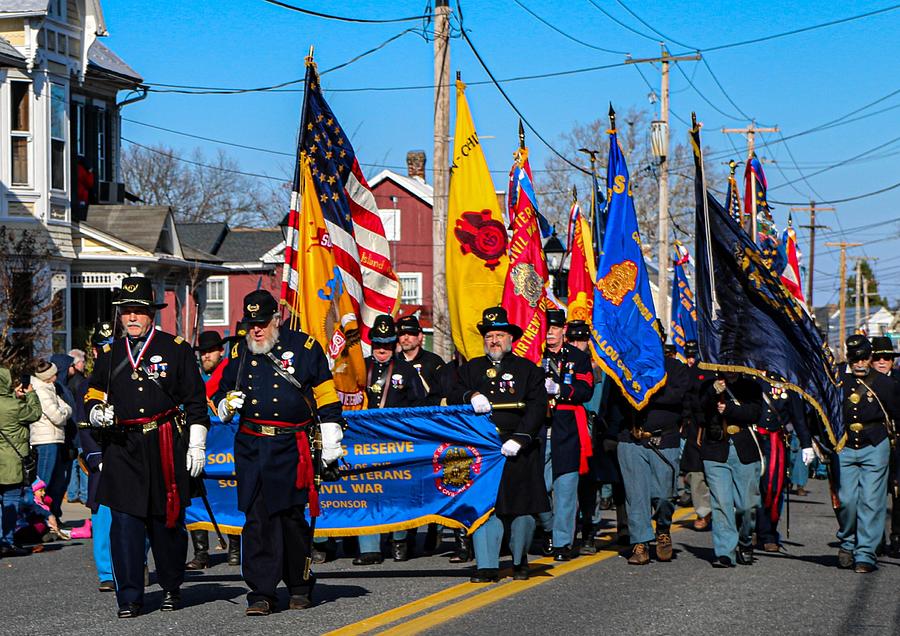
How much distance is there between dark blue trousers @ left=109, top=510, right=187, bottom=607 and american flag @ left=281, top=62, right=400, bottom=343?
368 centimetres

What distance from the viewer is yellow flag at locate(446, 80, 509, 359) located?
15.7m

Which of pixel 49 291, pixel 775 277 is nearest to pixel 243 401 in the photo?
pixel 775 277

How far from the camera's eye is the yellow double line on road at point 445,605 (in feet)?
28.8

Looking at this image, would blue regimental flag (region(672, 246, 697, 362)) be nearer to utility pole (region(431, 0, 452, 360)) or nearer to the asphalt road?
utility pole (region(431, 0, 452, 360))

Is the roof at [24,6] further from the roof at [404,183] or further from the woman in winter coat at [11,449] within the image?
the roof at [404,183]

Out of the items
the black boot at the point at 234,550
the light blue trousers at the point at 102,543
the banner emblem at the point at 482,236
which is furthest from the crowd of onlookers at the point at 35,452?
the banner emblem at the point at 482,236

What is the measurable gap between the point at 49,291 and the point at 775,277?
16521mm

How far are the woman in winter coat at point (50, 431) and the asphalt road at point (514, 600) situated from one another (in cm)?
239

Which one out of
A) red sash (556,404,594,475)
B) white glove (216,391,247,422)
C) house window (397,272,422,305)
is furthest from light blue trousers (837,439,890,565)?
house window (397,272,422,305)

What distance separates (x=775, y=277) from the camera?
12414 millimetres

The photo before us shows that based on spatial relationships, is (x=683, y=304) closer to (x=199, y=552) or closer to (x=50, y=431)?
(x=50, y=431)

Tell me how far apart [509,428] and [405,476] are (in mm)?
962

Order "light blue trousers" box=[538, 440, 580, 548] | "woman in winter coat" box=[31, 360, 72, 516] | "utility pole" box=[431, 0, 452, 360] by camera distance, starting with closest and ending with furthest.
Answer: "light blue trousers" box=[538, 440, 580, 548] → "woman in winter coat" box=[31, 360, 72, 516] → "utility pole" box=[431, 0, 452, 360]

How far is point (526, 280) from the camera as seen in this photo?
15562mm
